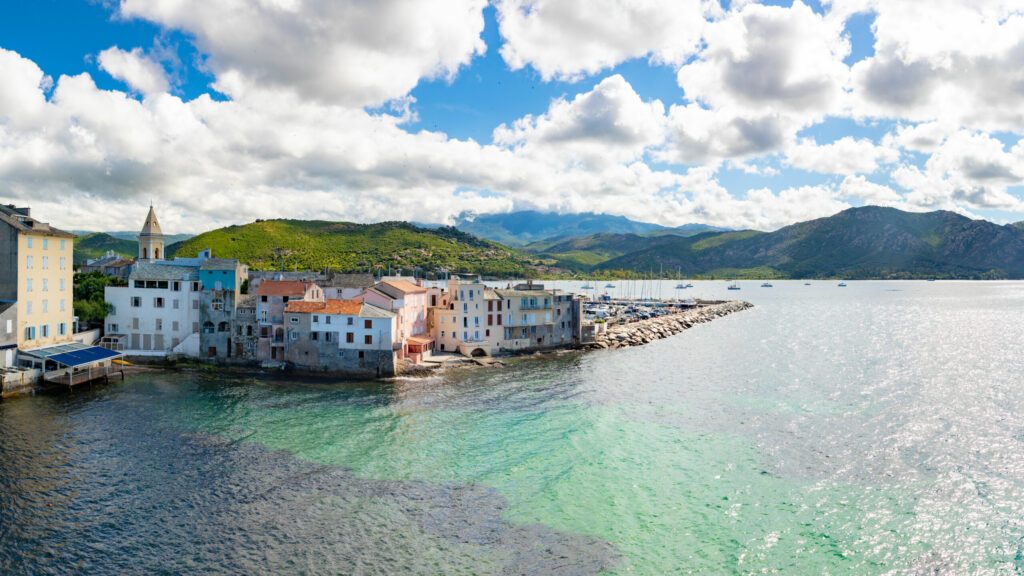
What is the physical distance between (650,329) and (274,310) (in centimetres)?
7425

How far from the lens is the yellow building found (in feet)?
194

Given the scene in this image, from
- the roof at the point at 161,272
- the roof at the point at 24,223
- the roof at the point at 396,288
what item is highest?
the roof at the point at 24,223

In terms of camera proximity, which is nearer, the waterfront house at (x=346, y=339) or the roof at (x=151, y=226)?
the waterfront house at (x=346, y=339)

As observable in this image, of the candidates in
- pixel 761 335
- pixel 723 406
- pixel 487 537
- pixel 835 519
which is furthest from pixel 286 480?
pixel 761 335

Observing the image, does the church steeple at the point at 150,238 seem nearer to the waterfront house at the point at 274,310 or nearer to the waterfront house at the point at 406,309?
the waterfront house at the point at 274,310

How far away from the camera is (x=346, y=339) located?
67875 mm

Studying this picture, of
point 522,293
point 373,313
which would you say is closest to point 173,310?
point 373,313

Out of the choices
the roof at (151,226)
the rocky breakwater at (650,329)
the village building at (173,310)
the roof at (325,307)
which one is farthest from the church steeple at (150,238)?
the rocky breakwater at (650,329)

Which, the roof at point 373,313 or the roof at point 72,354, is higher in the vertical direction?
the roof at point 373,313

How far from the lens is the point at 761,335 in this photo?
117 meters

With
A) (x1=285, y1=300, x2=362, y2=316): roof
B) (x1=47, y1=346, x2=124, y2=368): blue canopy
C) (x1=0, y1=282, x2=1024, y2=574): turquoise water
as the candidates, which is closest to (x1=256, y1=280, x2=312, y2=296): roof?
(x1=285, y1=300, x2=362, y2=316): roof

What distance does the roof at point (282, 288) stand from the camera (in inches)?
2876

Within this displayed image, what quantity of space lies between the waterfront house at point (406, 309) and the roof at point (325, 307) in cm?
486

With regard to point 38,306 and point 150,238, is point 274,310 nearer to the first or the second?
point 38,306
